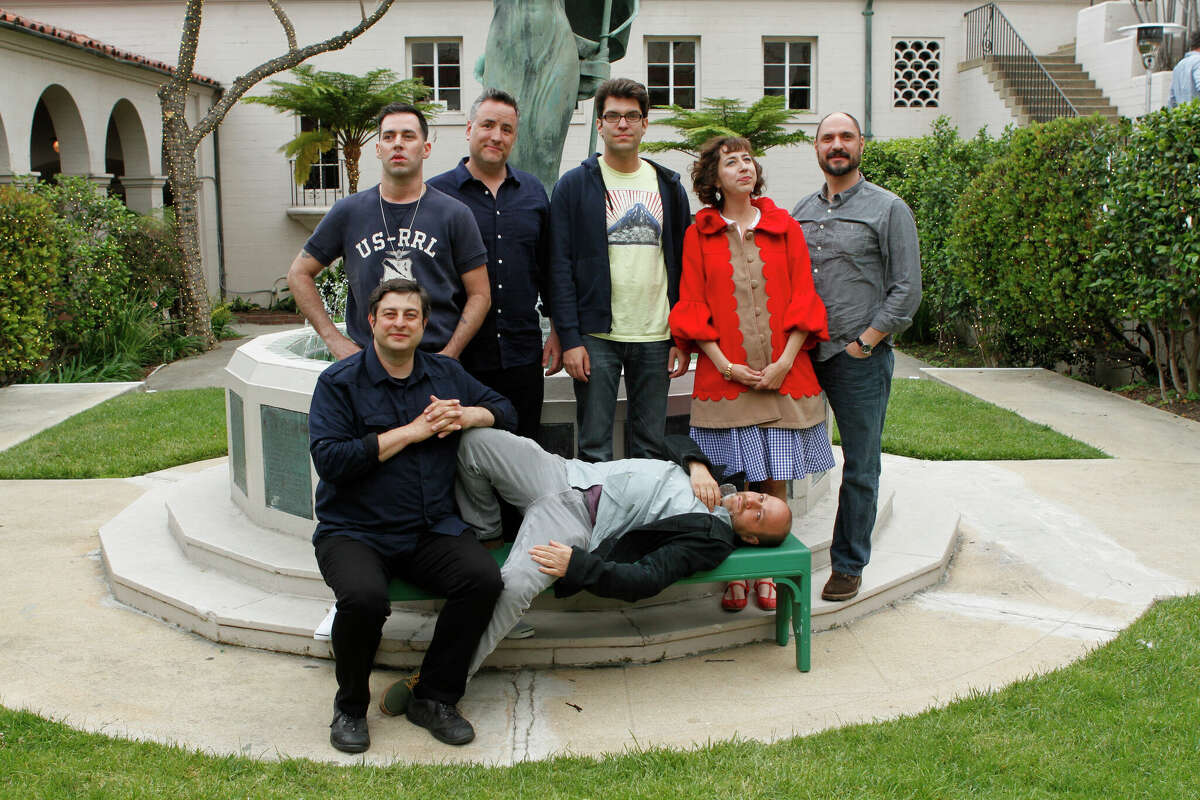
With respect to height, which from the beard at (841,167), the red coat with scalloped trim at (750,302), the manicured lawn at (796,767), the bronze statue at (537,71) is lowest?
the manicured lawn at (796,767)

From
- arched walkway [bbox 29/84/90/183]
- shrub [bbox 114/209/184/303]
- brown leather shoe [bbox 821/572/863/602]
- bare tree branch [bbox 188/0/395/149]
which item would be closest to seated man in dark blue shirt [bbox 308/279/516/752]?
brown leather shoe [bbox 821/572/863/602]

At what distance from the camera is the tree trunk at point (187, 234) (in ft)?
44.0

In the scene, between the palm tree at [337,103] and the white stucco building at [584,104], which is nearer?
the palm tree at [337,103]

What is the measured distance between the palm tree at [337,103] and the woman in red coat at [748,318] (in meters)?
13.4

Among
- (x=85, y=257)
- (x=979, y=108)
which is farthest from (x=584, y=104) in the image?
(x=85, y=257)

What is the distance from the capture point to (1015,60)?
17750 millimetres

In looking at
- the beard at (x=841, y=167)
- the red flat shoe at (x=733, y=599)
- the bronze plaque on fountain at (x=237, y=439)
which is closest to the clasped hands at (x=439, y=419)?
the red flat shoe at (x=733, y=599)

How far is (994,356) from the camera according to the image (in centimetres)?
1129

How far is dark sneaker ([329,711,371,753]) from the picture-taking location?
3.40m

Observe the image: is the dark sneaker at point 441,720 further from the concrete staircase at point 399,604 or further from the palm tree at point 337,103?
the palm tree at point 337,103

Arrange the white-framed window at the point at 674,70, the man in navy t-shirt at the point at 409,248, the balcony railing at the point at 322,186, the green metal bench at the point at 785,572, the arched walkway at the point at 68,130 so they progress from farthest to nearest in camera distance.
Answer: the balcony railing at the point at 322,186
the white-framed window at the point at 674,70
the arched walkway at the point at 68,130
the man in navy t-shirt at the point at 409,248
the green metal bench at the point at 785,572

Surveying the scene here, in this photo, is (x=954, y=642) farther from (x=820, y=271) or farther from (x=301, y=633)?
(x=301, y=633)

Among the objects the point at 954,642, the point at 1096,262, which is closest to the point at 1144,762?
the point at 954,642

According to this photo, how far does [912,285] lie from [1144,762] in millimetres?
1743
